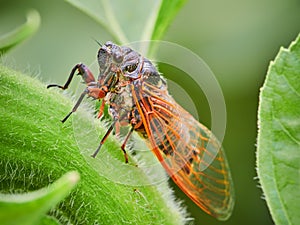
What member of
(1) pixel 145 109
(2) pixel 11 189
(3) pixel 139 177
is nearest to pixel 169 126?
(1) pixel 145 109

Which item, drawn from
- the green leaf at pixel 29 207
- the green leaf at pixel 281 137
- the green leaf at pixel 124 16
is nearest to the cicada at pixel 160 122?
the green leaf at pixel 124 16

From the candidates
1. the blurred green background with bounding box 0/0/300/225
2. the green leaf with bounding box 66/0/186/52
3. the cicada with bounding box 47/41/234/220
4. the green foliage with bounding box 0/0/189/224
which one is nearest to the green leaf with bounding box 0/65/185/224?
the green foliage with bounding box 0/0/189/224

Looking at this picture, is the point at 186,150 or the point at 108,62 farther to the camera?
the point at 186,150

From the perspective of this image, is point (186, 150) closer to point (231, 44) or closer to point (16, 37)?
point (16, 37)

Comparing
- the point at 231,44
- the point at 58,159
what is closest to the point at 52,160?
the point at 58,159

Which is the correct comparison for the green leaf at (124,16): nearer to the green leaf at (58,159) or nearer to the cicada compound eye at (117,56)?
the cicada compound eye at (117,56)

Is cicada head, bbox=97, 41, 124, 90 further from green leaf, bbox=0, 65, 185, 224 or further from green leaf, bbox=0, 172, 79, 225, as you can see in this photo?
green leaf, bbox=0, 172, 79, 225

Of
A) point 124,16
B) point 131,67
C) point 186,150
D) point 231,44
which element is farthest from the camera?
point 231,44
